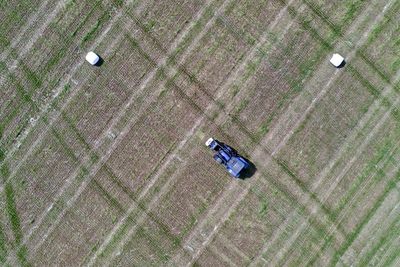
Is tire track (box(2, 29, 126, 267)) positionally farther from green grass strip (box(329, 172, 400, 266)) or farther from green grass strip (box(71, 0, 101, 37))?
green grass strip (box(329, 172, 400, 266))

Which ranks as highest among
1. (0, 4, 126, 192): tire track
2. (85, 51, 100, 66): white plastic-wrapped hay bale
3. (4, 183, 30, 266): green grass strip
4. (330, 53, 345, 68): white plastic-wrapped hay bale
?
(330, 53, 345, 68): white plastic-wrapped hay bale

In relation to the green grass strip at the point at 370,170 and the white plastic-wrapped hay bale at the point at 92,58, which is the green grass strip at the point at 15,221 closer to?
the white plastic-wrapped hay bale at the point at 92,58

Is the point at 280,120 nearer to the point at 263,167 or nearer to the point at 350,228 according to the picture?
the point at 263,167

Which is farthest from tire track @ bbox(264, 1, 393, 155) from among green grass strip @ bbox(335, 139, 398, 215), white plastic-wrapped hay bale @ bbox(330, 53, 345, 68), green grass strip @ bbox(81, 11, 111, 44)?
green grass strip @ bbox(81, 11, 111, 44)

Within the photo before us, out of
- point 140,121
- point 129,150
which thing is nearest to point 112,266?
point 129,150

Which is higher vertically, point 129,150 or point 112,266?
point 129,150

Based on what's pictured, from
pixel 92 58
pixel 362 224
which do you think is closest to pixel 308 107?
pixel 362 224
